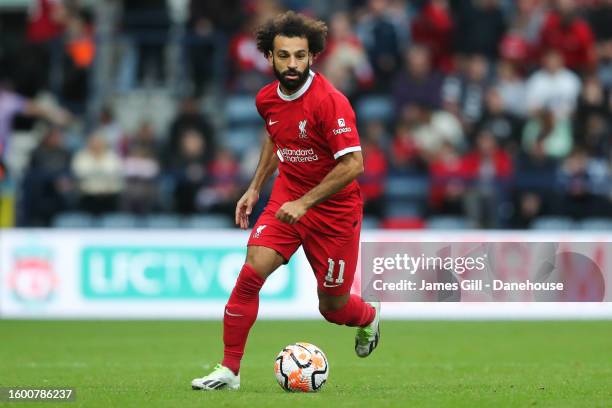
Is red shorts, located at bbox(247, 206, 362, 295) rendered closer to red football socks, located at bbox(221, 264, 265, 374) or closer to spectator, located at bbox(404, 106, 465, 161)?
red football socks, located at bbox(221, 264, 265, 374)

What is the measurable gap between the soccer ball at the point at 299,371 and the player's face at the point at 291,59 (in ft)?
6.08

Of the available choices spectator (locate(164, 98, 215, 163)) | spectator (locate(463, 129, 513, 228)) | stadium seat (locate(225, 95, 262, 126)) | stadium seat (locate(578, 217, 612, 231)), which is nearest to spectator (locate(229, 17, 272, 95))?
stadium seat (locate(225, 95, 262, 126))

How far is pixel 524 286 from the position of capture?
371 inches

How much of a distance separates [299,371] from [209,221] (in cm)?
916

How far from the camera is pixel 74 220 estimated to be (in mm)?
18172

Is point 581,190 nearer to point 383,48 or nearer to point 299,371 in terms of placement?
point 383,48

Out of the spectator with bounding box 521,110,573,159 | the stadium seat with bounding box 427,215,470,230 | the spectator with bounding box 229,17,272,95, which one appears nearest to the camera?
the stadium seat with bounding box 427,215,470,230

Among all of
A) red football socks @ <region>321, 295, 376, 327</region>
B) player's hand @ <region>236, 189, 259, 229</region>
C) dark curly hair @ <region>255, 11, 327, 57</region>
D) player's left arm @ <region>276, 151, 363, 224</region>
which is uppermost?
dark curly hair @ <region>255, 11, 327, 57</region>

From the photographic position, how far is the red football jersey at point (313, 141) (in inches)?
346

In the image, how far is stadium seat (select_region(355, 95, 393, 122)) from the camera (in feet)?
64.8

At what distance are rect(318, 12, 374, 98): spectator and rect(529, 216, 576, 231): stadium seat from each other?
12.0 ft

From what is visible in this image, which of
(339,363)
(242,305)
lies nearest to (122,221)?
(339,363)


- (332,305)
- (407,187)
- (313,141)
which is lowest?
(407,187)

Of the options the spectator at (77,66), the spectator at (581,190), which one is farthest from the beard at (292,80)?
the spectator at (77,66)
